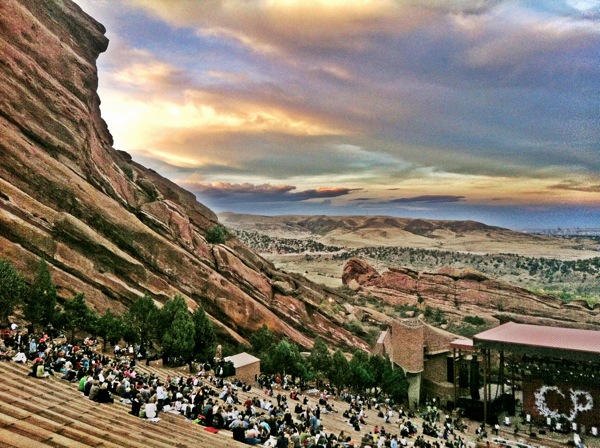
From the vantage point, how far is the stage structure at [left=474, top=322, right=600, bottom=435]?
39.0 m

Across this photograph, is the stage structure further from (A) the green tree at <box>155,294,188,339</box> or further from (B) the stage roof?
(A) the green tree at <box>155,294,188,339</box>

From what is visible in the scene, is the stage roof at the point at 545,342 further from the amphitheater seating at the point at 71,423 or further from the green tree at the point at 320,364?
the amphitheater seating at the point at 71,423

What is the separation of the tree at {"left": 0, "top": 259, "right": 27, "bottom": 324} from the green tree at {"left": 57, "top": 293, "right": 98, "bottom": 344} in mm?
3479

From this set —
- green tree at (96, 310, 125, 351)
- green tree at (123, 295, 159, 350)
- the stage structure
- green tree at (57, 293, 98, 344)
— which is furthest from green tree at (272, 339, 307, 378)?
the stage structure

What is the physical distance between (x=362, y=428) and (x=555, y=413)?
21.7 metres

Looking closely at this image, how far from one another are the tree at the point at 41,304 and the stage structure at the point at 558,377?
37.5m

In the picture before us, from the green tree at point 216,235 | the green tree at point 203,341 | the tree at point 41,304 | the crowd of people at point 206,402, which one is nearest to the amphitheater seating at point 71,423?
the crowd of people at point 206,402

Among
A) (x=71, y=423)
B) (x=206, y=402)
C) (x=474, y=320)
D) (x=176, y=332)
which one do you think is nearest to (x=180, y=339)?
(x=176, y=332)

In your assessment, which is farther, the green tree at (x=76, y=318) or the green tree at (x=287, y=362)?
the green tree at (x=287, y=362)

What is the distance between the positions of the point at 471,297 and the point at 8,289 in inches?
3228

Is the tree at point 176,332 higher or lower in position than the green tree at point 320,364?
higher

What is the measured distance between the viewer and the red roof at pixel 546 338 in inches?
1540

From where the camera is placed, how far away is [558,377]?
40.9 m

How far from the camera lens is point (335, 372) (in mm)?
44031
